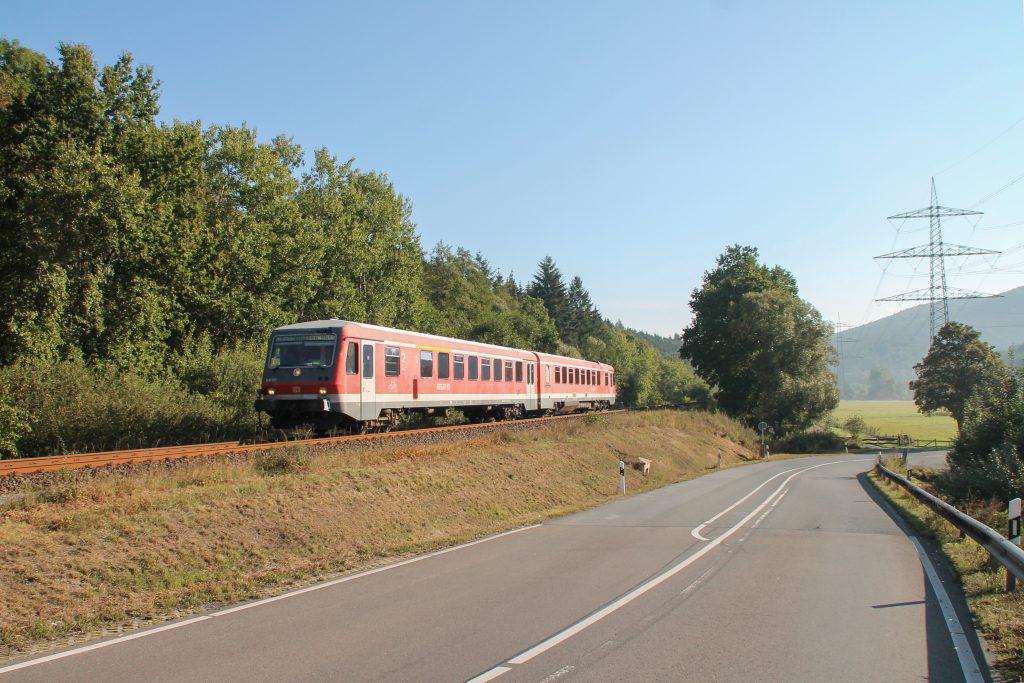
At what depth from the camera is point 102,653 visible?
21.1 ft

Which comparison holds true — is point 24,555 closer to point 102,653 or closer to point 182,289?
point 102,653

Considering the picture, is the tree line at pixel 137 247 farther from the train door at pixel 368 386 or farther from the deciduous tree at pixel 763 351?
the deciduous tree at pixel 763 351

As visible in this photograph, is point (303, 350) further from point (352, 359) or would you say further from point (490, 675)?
point (490, 675)

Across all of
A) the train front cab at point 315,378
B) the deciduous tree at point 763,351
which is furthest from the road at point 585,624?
the deciduous tree at point 763,351

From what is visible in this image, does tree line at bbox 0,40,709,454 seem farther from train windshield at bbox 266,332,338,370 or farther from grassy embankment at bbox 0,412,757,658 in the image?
grassy embankment at bbox 0,412,757,658

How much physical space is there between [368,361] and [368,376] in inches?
16.2

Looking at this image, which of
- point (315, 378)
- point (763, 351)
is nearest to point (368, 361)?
point (315, 378)

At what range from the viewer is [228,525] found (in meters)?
11.0

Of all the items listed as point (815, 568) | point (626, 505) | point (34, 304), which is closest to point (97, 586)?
point (815, 568)

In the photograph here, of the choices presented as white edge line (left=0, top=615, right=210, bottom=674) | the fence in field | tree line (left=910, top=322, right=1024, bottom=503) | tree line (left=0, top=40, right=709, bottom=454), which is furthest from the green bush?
the fence in field

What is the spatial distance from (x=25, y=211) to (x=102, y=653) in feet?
74.8

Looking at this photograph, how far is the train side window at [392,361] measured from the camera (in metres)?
20.8

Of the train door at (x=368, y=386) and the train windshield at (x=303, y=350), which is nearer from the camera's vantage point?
the train windshield at (x=303, y=350)

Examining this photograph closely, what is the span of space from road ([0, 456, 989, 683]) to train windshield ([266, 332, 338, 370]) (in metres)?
8.30
